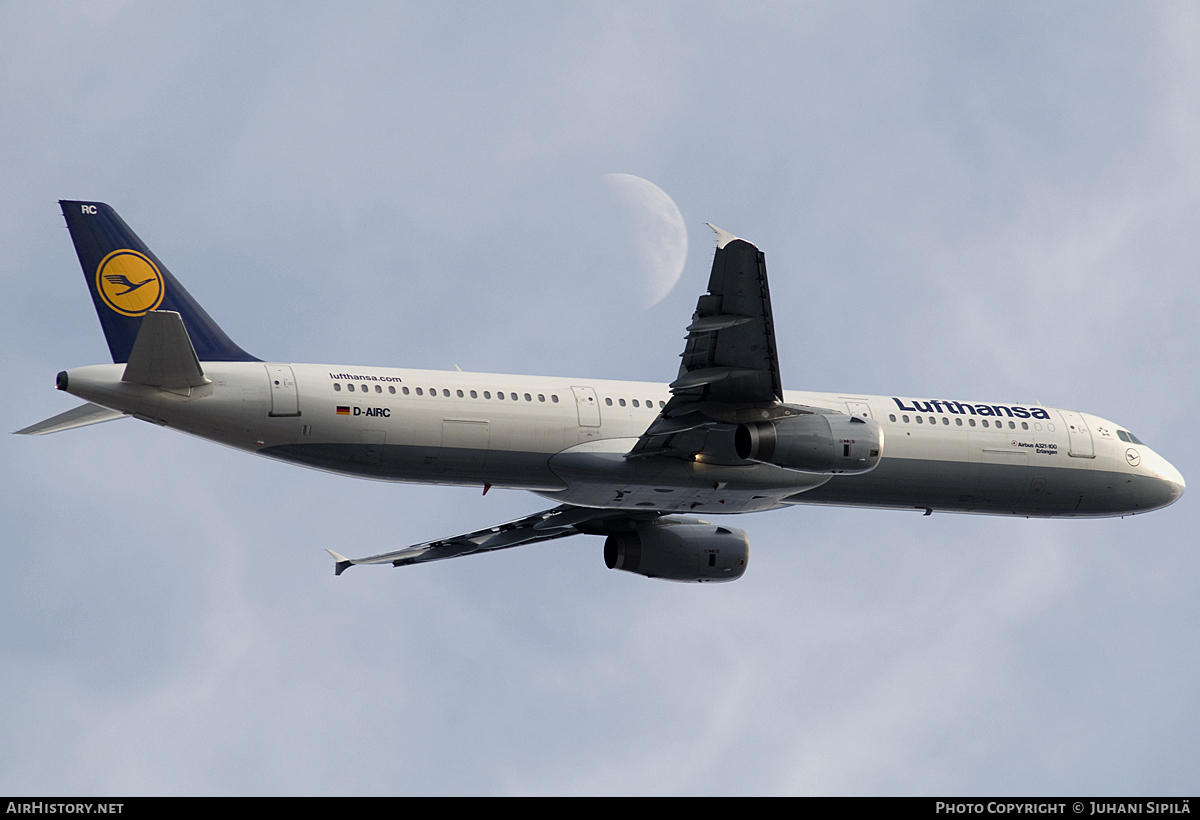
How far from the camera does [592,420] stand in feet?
95.6

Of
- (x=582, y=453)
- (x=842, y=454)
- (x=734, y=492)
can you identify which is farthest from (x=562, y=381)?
(x=842, y=454)

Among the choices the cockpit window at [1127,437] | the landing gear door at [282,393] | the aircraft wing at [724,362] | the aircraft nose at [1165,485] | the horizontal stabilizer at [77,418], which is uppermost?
the cockpit window at [1127,437]

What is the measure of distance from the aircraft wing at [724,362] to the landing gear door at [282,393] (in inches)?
273

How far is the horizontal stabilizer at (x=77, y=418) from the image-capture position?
87.5ft

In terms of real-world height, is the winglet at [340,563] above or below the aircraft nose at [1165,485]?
below

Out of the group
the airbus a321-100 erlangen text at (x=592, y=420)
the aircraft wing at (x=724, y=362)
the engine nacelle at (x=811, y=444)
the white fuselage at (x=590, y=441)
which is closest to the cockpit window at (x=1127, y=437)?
the white fuselage at (x=590, y=441)

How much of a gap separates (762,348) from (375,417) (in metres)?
7.78

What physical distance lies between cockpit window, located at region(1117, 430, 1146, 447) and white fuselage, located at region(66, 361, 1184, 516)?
1.78 ft

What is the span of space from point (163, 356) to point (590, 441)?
8759 mm

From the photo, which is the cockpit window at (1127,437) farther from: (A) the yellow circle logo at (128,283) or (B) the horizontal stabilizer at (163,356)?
(A) the yellow circle logo at (128,283)

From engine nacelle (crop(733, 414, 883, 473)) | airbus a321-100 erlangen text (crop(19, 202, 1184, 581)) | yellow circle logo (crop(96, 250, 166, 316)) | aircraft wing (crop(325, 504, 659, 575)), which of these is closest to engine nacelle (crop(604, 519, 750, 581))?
aircraft wing (crop(325, 504, 659, 575))

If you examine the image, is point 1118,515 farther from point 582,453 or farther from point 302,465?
point 302,465

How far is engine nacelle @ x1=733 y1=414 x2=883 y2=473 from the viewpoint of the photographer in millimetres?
26891

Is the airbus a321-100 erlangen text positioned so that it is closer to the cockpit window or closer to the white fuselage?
the white fuselage
